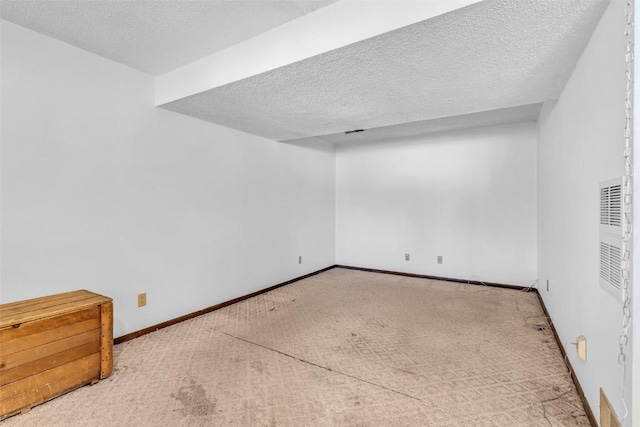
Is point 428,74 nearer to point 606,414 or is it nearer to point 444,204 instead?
point 606,414

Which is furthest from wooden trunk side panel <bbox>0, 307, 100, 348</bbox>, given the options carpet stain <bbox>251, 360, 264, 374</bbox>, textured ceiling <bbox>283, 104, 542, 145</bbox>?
textured ceiling <bbox>283, 104, 542, 145</bbox>

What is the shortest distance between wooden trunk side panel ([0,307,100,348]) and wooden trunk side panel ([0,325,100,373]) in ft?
0.29

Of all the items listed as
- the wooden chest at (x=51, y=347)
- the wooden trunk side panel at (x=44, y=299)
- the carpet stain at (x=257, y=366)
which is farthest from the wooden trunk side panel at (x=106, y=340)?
the carpet stain at (x=257, y=366)

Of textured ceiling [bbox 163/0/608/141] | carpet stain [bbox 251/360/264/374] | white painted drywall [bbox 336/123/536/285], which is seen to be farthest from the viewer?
white painted drywall [bbox 336/123/536/285]

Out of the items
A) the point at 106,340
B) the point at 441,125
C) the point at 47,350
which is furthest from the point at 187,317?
the point at 441,125

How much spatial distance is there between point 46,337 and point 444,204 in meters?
4.54

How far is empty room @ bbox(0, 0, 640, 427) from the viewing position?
149cm

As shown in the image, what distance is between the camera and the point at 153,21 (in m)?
1.84

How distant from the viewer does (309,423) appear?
1.56m

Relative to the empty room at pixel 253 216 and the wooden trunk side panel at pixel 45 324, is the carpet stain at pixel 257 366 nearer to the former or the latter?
the empty room at pixel 253 216

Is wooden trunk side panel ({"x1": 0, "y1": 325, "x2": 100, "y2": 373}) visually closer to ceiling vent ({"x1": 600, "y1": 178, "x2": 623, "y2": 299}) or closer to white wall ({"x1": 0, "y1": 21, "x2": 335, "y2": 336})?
white wall ({"x1": 0, "y1": 21, "x2": 335, "y2": 336})

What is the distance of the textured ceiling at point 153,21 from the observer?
1706 millimetres

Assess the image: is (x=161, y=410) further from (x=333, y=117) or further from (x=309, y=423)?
(x=333, y=117)

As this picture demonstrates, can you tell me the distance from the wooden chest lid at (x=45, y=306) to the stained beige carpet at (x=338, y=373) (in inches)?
20.8
